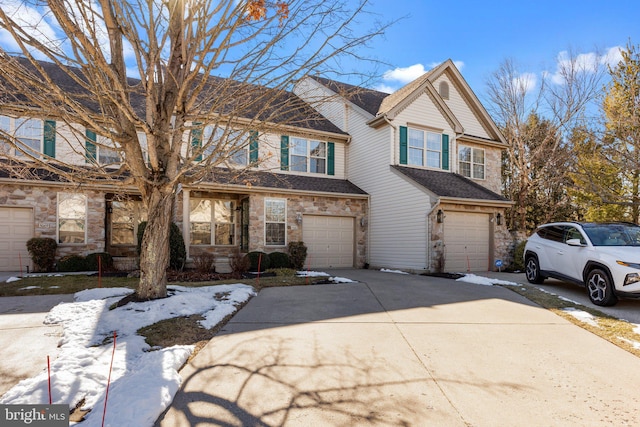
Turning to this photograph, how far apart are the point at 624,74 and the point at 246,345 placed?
56.6 feet

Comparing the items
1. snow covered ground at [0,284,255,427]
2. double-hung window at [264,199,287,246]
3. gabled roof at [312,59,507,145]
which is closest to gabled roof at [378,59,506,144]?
gabled roof at [312,59,507,145]

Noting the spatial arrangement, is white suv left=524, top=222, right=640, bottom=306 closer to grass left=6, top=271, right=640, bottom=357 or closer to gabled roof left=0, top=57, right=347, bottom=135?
grass left=6, top=271, right=640, bottom=357

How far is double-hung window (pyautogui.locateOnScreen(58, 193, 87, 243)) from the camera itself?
11617mm

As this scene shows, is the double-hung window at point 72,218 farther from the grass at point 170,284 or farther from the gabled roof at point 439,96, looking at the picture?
the gabled roof at point 439,96

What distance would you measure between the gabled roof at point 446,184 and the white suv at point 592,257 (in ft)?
11.3

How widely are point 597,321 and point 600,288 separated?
140 cm

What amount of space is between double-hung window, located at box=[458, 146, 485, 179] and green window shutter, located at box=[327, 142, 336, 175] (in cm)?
559

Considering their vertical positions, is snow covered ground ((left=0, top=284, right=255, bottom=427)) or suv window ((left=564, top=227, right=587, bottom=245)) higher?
suv window ((left=564, top=227, right=587, bottom=245))

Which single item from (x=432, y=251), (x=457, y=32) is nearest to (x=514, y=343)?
(x=432, y=251)

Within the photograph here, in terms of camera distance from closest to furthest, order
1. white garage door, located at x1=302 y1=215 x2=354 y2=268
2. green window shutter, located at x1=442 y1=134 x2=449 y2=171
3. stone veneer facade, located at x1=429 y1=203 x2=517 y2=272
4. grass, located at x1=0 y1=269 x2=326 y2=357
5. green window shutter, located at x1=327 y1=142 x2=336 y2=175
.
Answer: grass, located at x1=0 y1=269 x2=326 y2=357, stone veneer facade, located at x1=429 y1=203 x2=517 y2=272, white garage door, located at x1=302 y1=215 x2=354 y2=268, green window shutter, located at x1=442 y1=134 x2=449 y2=171, green window shutter, located at x1=327 y1=142 x2=336 y2=175

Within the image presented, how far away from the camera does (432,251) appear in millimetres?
11711

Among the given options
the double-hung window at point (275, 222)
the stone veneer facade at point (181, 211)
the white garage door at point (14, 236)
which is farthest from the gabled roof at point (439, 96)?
the white garage door at point (14, 236)

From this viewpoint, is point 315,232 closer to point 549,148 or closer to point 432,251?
point 432,251

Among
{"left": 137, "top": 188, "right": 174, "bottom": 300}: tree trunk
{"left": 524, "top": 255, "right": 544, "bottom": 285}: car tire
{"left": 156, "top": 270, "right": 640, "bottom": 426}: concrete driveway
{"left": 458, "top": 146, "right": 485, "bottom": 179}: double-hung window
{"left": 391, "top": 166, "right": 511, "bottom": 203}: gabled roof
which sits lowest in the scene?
{"left": 156, "top": 270, "right": 640, "bottom": 426}: concrete driveway
